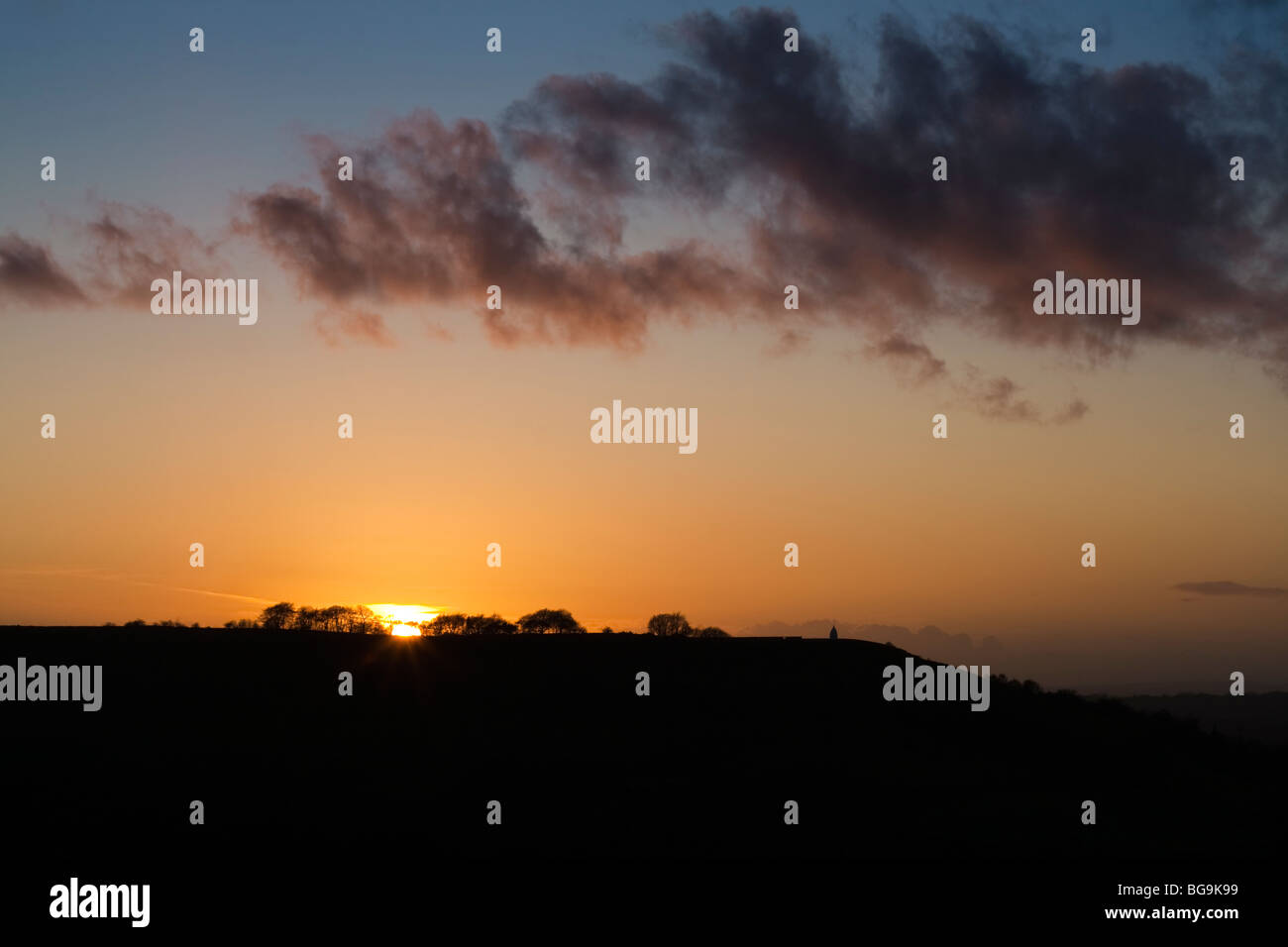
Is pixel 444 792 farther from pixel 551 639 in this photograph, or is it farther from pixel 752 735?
pixel 551 639

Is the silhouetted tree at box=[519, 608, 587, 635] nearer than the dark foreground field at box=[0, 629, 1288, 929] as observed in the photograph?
No

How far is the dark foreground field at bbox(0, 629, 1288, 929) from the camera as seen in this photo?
866 inches

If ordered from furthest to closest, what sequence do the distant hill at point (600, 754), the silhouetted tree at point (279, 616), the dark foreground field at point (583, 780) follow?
the silhouetted tree at point (279, 616), the distant hill at point (600, 754), the dark foreground field at point (583, 780)

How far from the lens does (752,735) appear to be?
122ft

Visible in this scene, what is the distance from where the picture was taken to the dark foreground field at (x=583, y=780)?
2200cm

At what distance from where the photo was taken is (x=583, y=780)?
31141 millimetres

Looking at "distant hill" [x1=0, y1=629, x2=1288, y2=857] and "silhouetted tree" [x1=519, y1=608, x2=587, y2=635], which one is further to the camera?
"silhouetted tree" [x1=519, y1=608, x2=587, y2=635]

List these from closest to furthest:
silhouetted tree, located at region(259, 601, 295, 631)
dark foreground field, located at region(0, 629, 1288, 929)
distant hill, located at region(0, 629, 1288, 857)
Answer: dark foreground field, located at region(0, 629, 1288, 929) → distant hill, located at region(0, 629, 1288, 857) → silhouetted tree, located at region(259, 601, 295, 631)

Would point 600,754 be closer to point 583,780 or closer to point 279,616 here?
point 583,780

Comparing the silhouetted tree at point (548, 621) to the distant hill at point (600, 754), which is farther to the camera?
the silhouetted tree at point (548, 621)

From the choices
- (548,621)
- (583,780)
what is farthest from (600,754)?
(548,621)

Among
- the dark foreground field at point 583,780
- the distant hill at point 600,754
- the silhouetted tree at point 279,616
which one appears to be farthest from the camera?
the silhouetted tree at point 279,616

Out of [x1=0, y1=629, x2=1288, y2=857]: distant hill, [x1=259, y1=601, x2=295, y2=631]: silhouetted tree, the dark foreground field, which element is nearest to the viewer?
the dark foreground field
